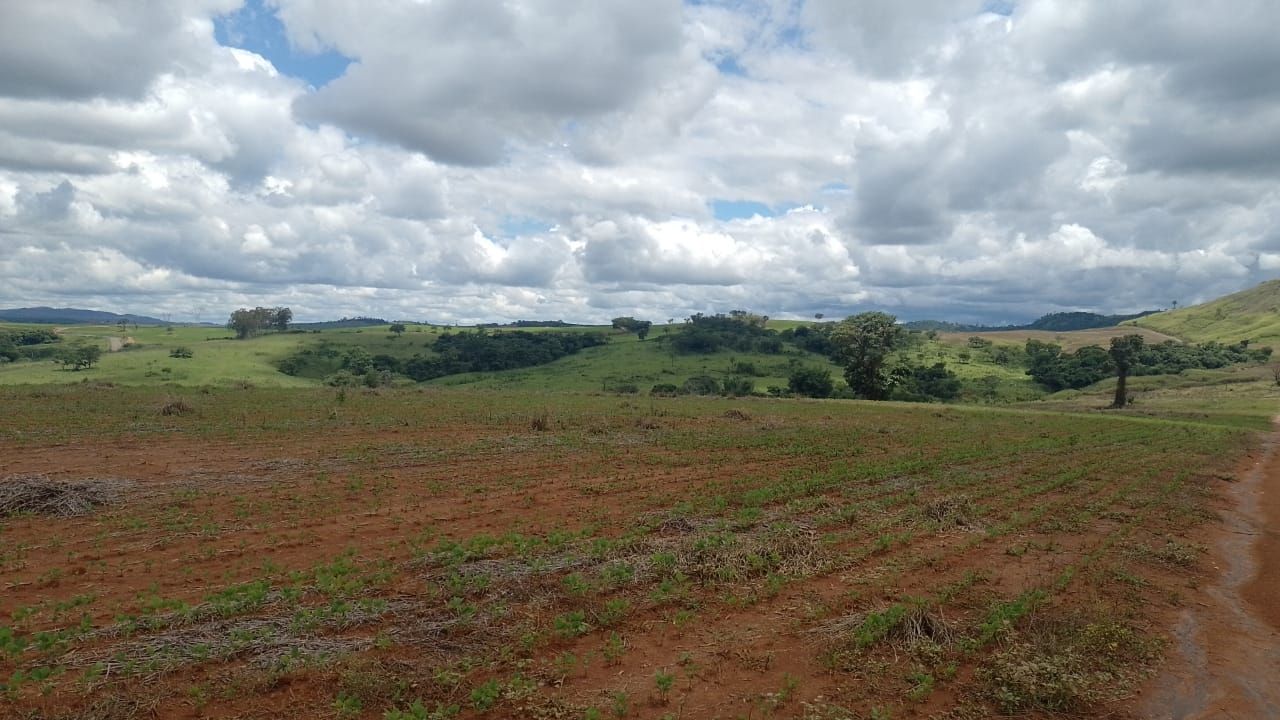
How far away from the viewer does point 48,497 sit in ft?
47.1

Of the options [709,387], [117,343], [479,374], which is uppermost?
[117,343]

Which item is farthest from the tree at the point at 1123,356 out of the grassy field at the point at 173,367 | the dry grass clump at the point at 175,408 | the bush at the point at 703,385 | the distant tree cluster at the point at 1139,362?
the grassy field at the point at 173,367

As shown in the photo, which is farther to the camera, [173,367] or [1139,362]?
[1139,362]

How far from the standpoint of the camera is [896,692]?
728cm

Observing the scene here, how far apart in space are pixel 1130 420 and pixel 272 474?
47.9 metres

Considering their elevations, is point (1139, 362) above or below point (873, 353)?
below

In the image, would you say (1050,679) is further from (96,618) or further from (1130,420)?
(1130,420)

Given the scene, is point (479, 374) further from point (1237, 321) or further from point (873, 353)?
point (1237, 321)

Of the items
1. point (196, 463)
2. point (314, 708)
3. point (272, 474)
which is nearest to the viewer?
point (314, 708)

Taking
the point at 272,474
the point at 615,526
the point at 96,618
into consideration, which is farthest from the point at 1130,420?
the point at 96,618

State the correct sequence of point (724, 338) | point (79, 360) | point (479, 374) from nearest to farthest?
point (79, 360) → point (479, 374) → point (724, 338)

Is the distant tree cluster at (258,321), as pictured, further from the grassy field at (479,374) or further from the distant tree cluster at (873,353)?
the distant tree cluster at (873,353)

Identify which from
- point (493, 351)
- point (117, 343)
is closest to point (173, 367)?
point (117, 343)

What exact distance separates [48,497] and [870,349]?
61.9 metres
